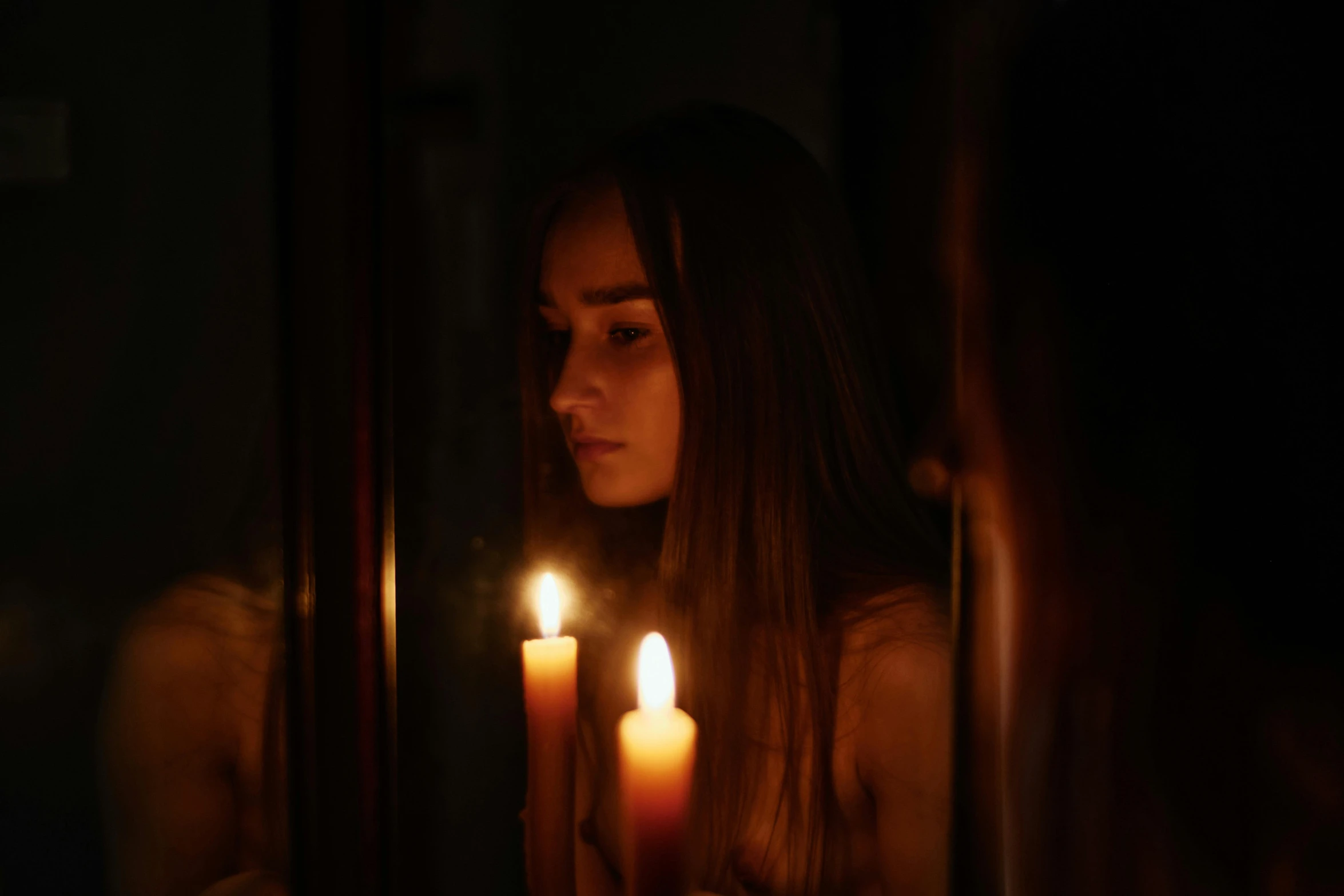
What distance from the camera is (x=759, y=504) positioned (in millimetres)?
497

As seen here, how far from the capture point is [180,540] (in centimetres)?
58

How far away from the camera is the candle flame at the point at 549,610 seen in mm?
488

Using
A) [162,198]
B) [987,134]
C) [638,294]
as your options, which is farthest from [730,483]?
[162,198]

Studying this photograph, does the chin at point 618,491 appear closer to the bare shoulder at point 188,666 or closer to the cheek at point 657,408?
the cheek at point 657,408

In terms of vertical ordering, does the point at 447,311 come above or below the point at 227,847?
above

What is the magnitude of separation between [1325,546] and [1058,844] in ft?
0.71

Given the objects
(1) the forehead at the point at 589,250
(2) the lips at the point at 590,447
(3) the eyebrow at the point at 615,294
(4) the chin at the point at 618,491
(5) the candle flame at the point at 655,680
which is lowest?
(5) the candle flame at the point at 655,680

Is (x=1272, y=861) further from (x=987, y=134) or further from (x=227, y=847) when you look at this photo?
A: (x=227, y=847)

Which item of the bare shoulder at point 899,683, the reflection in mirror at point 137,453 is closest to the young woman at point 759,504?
the bare shoulder at point 899,683

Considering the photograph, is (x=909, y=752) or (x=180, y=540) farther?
(x=180, y=540)

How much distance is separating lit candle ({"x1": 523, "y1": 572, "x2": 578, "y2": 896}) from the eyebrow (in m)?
0.21

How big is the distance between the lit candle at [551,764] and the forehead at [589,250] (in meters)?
0.22

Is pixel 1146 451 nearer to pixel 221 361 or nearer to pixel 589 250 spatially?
pixel 589 250

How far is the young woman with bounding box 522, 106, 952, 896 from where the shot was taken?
0.47 m
